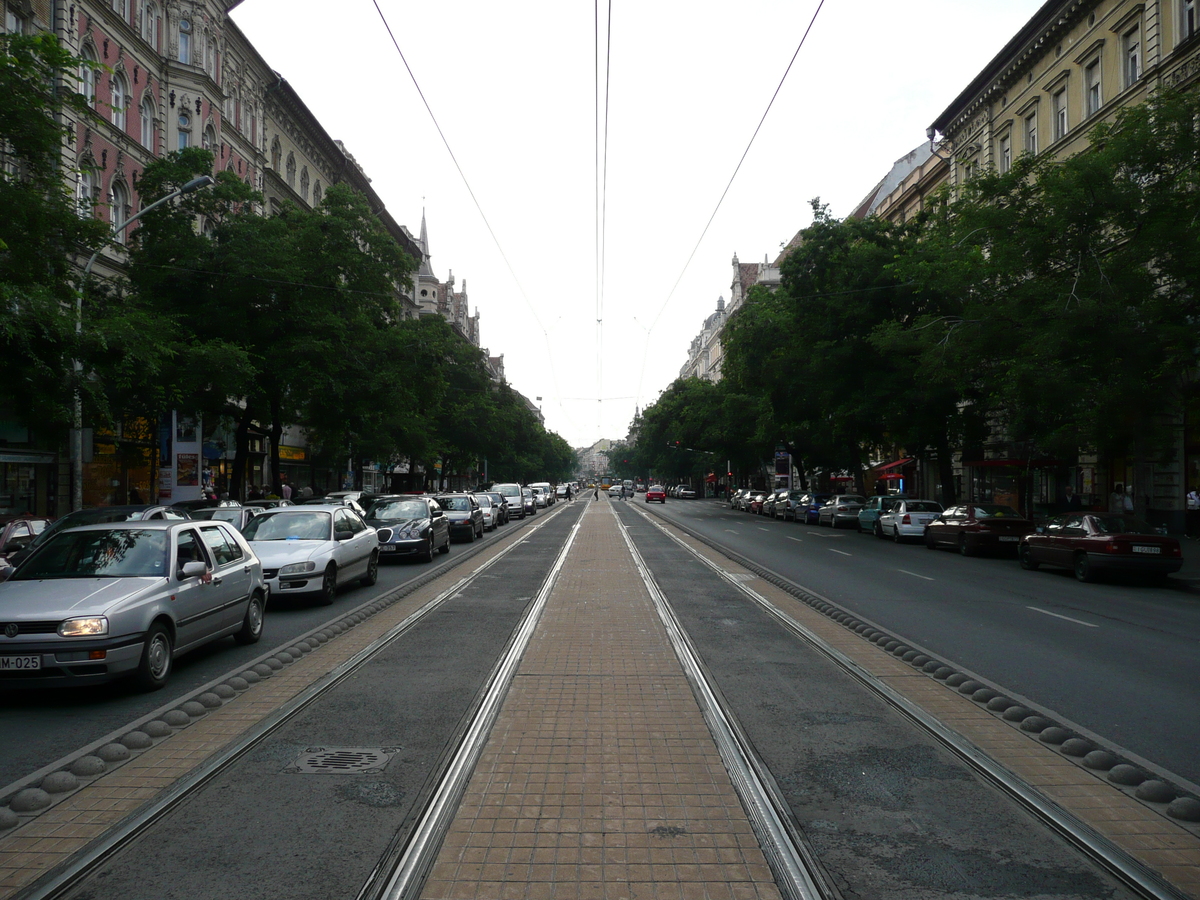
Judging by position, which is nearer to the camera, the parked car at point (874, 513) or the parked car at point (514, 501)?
the parked car at point (874, 513)

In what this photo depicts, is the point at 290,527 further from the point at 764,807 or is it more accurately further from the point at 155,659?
the point at 764,807

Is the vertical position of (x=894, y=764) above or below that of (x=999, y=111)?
below

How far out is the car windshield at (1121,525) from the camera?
17969 mm

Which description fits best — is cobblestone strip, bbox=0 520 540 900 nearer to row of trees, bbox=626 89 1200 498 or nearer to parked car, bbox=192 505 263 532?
parked car, bbox=192 505 263 532

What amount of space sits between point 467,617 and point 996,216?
650 inches

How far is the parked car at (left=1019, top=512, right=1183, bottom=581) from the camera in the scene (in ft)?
57.2

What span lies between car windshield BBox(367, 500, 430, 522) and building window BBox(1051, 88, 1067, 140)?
27418mm

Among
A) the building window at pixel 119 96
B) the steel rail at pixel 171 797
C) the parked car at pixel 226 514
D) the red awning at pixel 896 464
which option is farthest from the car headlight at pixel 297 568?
the red awning at pixel 896 464

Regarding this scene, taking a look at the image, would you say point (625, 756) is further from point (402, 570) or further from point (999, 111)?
point (999, 111)

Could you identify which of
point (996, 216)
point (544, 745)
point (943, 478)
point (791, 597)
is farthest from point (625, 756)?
point (943, 478)

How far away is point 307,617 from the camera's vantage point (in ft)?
42.0

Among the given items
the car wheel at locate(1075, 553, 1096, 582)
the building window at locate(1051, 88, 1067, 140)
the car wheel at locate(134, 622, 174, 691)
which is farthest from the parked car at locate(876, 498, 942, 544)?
the car wheel at locate(134, 622, 174, 691)

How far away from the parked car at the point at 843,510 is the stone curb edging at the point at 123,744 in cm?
3094

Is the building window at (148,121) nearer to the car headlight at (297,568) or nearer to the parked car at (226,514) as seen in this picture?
the parked car at (226,514)
